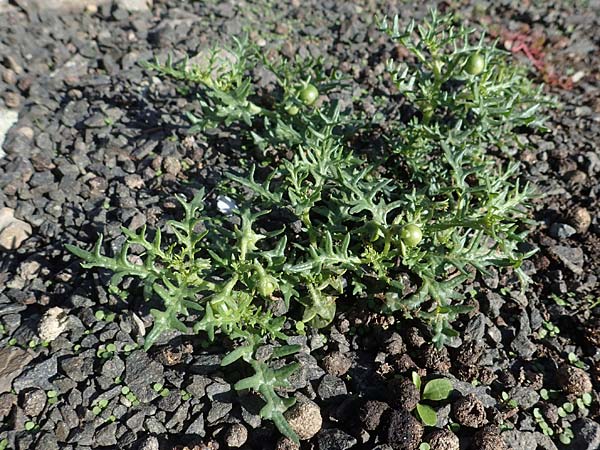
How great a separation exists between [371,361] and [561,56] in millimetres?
3485

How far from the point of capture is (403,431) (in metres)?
2.42

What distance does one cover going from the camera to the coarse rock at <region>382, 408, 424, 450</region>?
7.89 feet

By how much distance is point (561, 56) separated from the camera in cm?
487

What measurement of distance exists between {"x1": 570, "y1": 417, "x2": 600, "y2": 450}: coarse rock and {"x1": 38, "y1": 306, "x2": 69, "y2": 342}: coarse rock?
2413 millimetres

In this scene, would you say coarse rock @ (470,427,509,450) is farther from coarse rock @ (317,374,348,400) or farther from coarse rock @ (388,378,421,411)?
coarse rock @ (317,374,348,400)

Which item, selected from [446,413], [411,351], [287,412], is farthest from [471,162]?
[287,412]

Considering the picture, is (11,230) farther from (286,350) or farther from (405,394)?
(405,394)

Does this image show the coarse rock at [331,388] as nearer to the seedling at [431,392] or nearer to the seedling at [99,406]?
the seedling at [431,392]

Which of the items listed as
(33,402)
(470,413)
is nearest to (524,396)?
(470,413)

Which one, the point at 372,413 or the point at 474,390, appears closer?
the point at 372,413

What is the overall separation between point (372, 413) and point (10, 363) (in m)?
1.64

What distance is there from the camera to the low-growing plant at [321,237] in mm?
2580

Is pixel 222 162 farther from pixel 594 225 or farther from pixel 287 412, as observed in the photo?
pixel 594 225

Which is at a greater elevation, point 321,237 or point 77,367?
point 321,237
